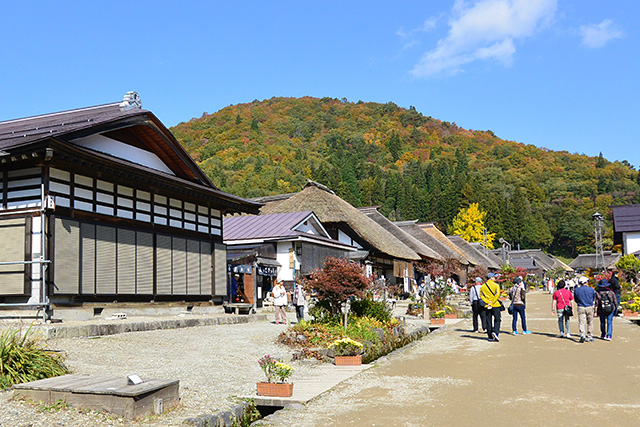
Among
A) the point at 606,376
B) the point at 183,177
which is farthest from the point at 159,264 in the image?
the point at 606,376

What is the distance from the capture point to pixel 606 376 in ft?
33.2

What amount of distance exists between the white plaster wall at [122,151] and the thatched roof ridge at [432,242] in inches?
1543

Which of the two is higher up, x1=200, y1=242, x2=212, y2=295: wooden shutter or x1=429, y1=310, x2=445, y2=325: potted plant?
x1=200, y1=242, x2=212, y2=295: wooden shutter

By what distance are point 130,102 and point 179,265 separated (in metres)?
5.81

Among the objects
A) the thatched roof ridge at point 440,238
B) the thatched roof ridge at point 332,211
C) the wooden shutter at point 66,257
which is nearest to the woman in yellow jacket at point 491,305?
the wooden shutter at point 66,257

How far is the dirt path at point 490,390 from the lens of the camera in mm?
7102

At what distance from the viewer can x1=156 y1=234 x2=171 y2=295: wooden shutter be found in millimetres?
19750

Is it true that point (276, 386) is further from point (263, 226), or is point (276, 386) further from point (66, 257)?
point (263, 226)

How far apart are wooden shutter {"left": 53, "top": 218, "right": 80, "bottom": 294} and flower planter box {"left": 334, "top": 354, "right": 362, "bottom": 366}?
26.0ft

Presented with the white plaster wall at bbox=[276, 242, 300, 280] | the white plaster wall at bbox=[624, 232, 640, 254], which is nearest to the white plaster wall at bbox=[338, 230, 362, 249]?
the white plaster wall at bbox=[276, 242, 300, 280]

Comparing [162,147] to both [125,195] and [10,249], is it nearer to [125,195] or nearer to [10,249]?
[125,195]

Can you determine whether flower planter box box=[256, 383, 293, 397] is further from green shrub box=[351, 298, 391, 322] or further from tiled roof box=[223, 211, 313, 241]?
tiled roof box=[223, 211, 313, 241]

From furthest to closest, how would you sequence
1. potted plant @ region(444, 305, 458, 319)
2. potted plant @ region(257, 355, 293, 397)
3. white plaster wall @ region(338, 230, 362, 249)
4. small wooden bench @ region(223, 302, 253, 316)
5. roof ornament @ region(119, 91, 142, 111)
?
white plaster wall @ region(338, 230, 362, 249) < potted plant @ region(444, 305, 458, 319) < small wooden bench @ region(223, 302, 253, 316) < roof ornament @ region(119, 91, 142, 111) < potted plant @ region(257, 355, 293, 397)

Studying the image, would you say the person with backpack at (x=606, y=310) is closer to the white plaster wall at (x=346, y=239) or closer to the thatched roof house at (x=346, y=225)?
the thatched roof house at (x=346, y=225)
